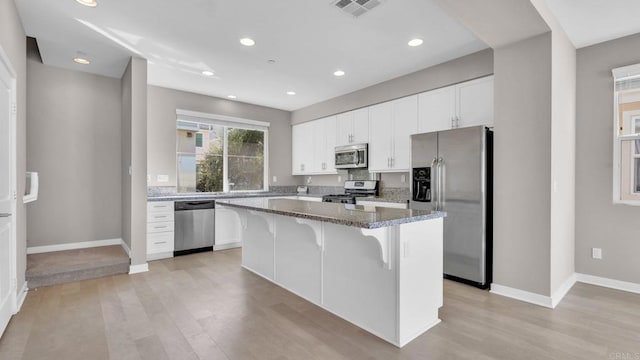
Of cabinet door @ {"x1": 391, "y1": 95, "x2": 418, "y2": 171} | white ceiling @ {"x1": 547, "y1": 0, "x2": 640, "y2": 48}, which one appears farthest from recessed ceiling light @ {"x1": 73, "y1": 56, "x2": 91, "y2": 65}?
white ceiling @ {"x1": 547, "y1": 0, "x2": 640, "y2": 48}

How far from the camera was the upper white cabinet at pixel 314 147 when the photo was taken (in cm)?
582

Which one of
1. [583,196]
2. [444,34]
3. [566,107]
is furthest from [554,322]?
[444,34]

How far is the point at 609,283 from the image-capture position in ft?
10.8

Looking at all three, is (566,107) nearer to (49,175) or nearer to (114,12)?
(114,12)

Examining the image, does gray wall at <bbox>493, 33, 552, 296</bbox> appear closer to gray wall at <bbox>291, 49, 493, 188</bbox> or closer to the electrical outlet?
gray wall at <bbox>291, 49, 493, 188</bbox>

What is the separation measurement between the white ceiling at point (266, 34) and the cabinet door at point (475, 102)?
40 cm

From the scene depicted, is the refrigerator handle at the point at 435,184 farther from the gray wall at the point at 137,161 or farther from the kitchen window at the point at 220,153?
the kitchen window at the point at 220,153

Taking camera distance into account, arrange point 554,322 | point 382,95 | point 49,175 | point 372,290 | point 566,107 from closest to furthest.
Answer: point 372,290 → point 554,322 → point 566,107 → point 49,175 → point 382,95

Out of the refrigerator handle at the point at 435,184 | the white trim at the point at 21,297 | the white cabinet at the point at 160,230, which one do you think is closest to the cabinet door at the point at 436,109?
the refrigerator handle at the point at 435,184

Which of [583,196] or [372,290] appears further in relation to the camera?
[583,196]

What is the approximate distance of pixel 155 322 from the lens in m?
2.47

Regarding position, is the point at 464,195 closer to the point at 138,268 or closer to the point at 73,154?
the point at 138,268

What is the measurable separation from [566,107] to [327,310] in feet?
10.5

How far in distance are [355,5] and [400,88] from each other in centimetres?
211
